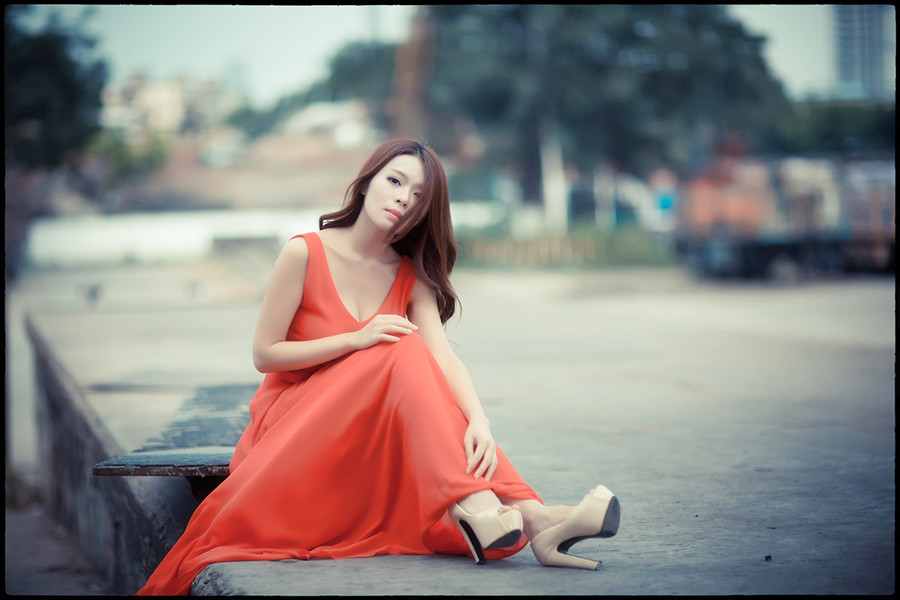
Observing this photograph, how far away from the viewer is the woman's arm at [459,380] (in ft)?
8.27

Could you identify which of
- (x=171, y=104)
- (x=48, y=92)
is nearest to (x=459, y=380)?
(x=48, y=92)

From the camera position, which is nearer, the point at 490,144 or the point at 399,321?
the point at 399,321

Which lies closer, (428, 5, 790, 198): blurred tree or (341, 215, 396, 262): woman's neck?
(341, 215, 396, 262): woman's neck

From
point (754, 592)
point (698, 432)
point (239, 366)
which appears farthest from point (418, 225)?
point (239, 366)

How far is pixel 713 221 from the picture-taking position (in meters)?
22.8

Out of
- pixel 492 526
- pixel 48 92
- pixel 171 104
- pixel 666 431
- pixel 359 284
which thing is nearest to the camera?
pixel 492 526

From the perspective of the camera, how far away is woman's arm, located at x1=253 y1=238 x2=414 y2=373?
8.97ft

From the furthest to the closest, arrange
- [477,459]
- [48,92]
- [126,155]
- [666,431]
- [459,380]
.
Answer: [126,155]
[48,92]
[666,431]
[459,380]
[477,459]

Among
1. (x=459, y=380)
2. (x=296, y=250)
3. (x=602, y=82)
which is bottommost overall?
(x=459, y=380)

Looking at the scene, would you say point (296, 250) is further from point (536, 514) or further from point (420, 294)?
point (536, 514)

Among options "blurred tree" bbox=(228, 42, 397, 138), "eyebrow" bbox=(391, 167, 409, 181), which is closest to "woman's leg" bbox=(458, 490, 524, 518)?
"eyebrow" bbox=(391, 167, 409, 181)

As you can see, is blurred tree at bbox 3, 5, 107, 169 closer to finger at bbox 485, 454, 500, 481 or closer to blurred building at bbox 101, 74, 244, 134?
blurred building at bbox 101, 74, 244, 134

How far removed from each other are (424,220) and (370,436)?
0.69 metres

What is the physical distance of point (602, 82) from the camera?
2684cm
